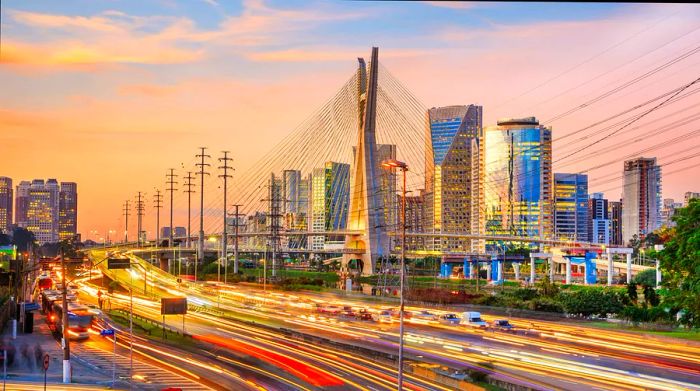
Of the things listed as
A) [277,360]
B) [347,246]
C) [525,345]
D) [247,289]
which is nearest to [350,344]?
[277,360]

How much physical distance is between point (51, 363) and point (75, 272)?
74.9 meters

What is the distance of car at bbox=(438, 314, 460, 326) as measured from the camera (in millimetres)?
44669

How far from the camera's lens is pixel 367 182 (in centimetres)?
6975

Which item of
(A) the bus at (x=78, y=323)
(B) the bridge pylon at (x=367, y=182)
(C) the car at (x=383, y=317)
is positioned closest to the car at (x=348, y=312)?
(C) the car at (x=383, y=317)

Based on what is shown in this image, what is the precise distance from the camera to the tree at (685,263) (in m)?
30.1

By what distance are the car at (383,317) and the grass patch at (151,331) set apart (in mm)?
11742

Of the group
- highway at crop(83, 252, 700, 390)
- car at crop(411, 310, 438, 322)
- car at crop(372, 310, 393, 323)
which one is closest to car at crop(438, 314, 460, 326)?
car at crop(411, 310, 438, 322)

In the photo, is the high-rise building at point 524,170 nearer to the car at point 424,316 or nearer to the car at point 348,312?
the car at point 348,312

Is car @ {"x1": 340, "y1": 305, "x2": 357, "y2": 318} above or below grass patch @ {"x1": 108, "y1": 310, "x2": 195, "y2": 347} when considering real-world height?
above

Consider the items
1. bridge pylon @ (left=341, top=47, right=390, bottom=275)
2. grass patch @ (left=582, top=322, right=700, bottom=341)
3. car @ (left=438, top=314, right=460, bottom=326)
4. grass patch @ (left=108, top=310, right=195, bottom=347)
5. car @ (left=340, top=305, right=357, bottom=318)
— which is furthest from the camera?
bridge pylon @ (left=341, top=47, right=390, bottom=275)

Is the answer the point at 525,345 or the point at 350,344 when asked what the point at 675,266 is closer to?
the point at 525,345

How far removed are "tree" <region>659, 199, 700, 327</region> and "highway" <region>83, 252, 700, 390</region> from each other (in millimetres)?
1886

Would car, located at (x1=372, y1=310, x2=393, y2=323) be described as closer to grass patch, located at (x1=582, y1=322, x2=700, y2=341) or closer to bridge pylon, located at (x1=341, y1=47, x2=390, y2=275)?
grass patch, located at (x1=582, y1=322, x2=700, y2=341)

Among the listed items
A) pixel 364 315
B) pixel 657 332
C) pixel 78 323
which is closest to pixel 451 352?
pixel 657 332
